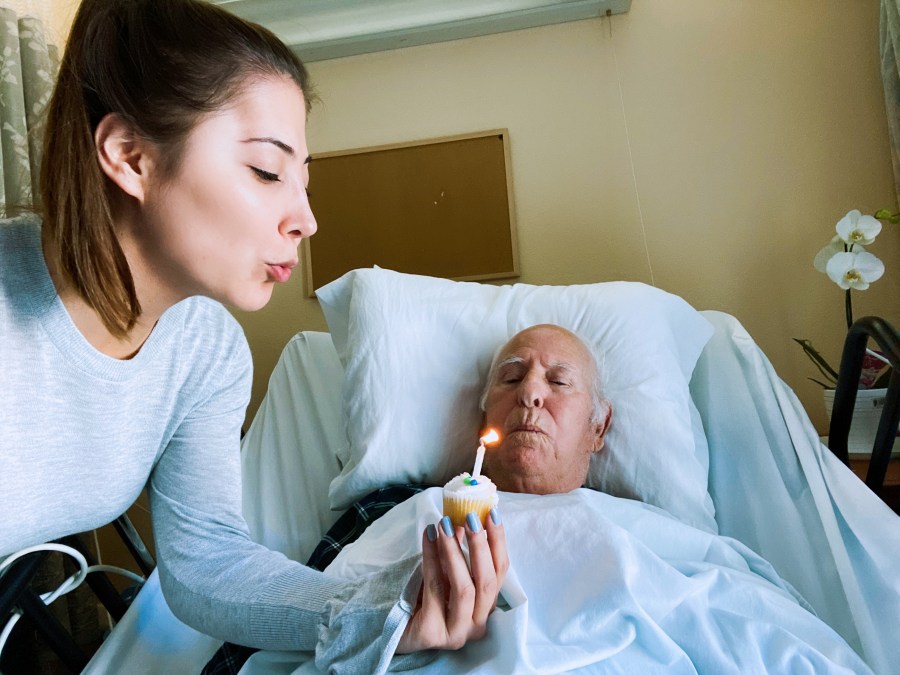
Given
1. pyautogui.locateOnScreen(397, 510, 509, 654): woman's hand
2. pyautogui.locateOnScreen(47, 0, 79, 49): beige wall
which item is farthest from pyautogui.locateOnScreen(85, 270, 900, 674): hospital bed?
pyautogui.locateOnScreen(47, 0, 79, 49): beige wall

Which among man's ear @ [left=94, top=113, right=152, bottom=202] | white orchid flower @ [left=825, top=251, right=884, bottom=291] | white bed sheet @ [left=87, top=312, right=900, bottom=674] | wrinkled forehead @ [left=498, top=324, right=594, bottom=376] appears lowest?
white bed sheet @ [left=87, top=312, right=900, bottom=674]

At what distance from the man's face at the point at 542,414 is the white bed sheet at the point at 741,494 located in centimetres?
30

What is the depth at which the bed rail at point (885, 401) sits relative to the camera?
1139 mm

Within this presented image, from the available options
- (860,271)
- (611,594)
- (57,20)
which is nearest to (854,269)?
(860,271)

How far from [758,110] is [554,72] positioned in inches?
22.1

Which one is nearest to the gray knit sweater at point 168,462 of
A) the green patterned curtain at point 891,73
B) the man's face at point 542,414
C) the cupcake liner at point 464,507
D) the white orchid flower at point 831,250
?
the cupcake liner at point 464,507

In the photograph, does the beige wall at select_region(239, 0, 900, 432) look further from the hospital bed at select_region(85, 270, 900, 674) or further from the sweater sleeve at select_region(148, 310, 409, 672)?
the sweater sleeve at select_region(148, 310, 409, 672)

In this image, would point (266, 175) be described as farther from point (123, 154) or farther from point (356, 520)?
point (356, 520)

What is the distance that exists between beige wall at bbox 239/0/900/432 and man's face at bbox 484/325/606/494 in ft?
2.04

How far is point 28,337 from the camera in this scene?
2.79 feet

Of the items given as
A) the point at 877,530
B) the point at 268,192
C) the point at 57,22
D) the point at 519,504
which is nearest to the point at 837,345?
the point at 877,530

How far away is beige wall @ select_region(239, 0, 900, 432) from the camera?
6.24 feet

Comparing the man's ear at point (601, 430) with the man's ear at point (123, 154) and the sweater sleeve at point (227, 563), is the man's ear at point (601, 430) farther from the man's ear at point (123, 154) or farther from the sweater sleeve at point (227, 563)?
the man's ear at point (123, 154)

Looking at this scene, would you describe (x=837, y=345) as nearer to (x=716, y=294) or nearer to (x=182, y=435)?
(x=716, y=294)
